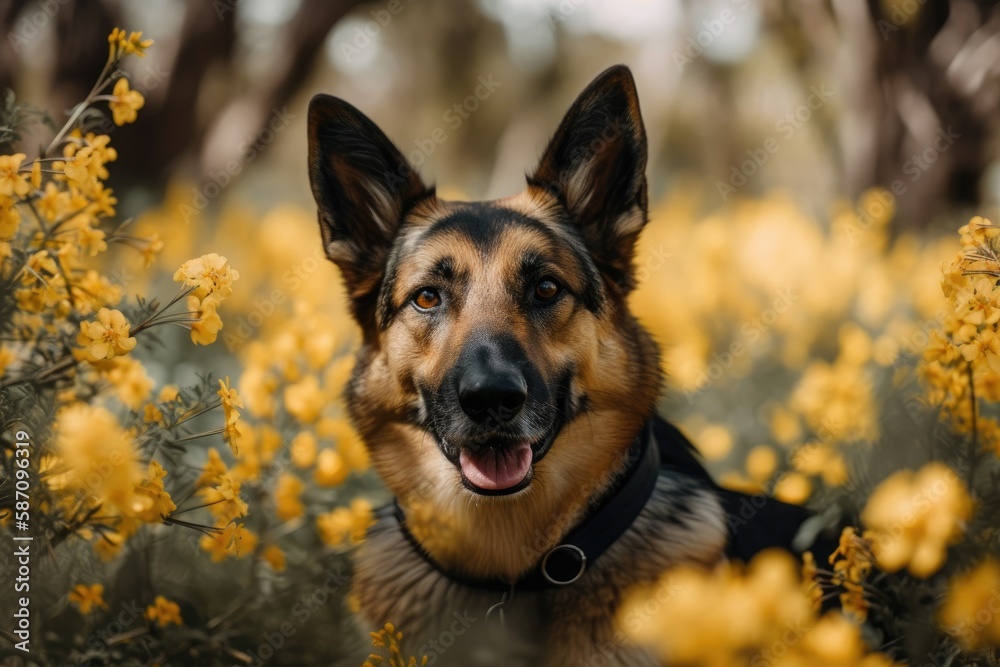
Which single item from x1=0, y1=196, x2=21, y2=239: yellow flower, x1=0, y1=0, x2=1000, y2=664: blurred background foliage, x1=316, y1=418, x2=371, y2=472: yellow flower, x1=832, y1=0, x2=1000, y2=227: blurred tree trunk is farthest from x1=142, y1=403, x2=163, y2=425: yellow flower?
x1=832, y1=0, x2=1000, y2=227: blurred tree trunk

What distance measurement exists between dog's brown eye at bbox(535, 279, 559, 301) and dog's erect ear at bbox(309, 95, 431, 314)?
712mm

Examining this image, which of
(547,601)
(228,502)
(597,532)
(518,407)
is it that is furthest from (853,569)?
(228,502)

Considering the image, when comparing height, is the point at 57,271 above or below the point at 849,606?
above

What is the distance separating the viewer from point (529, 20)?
1238cm

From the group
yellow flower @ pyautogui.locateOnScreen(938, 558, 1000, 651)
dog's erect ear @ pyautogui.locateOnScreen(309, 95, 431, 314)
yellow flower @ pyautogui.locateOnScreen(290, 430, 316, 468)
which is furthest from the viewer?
yellow flower @ pyautogui.locateOnScreen(290, 430, 316, 468)

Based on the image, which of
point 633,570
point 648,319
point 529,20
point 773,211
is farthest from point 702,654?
point 529,20

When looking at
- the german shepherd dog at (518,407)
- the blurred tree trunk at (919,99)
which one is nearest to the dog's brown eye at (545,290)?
the german shepherd dog at (518,407)

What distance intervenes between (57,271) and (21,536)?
0.85 metres

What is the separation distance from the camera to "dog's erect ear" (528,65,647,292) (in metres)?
3.07

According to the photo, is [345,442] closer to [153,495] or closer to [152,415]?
[152,415]

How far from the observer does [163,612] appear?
2842mm

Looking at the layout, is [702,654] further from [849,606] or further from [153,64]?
[153,64]

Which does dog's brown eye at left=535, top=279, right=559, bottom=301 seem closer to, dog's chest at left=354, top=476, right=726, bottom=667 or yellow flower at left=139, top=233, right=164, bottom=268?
dog's chest at left=354, top=476, right=726, bottom=667

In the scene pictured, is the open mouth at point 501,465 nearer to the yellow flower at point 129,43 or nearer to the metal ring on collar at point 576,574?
the metal ring on collar at point 576,574
